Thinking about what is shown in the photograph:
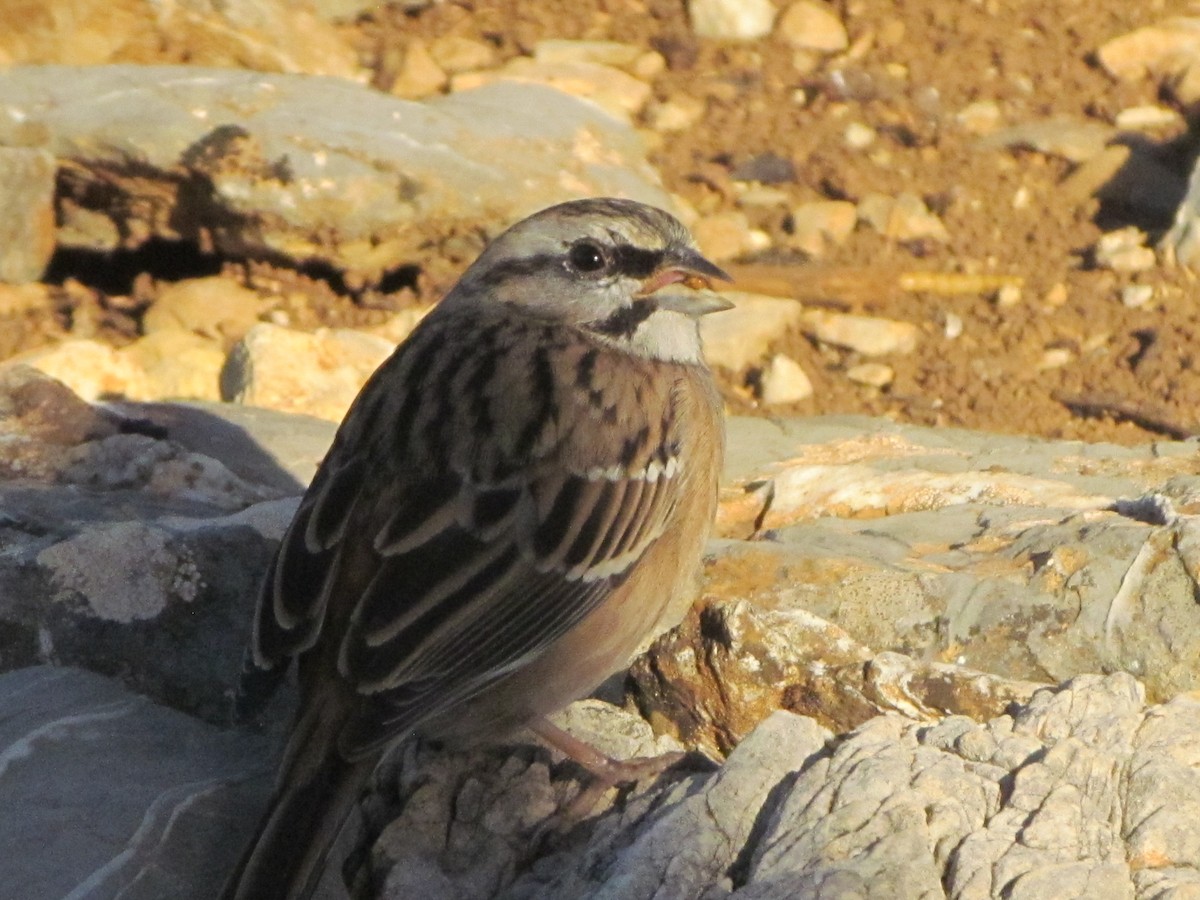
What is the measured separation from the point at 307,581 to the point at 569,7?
620 cm

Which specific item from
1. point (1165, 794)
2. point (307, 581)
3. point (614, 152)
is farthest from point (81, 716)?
point (614, 152)

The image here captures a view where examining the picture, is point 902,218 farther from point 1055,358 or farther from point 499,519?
point 499,519

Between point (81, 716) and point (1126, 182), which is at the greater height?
point (1126, 182)

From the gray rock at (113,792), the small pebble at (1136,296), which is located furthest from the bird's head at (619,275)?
the small pebble at (1136,296)

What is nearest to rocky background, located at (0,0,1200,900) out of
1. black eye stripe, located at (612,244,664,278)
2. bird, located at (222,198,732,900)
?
bird, located at (222,198,732,900)

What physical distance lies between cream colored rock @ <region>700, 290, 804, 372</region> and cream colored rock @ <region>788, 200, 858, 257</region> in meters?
0.53

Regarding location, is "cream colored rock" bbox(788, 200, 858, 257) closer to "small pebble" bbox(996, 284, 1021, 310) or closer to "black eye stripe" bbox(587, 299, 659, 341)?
"small pebble" bbox(996, 284, 1021, 310)

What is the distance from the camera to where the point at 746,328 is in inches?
301

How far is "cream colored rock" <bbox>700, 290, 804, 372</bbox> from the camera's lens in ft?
24.8

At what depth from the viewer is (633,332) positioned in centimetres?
491

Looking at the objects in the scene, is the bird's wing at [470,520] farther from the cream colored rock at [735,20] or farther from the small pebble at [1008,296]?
the cream colored rock at [735,20]

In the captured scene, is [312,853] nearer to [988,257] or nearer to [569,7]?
[988,257]

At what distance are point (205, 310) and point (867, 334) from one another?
284cm

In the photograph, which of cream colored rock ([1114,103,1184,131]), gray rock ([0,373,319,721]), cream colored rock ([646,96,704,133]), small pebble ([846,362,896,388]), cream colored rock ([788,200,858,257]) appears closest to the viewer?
gray rock ([0,373,319,721])
